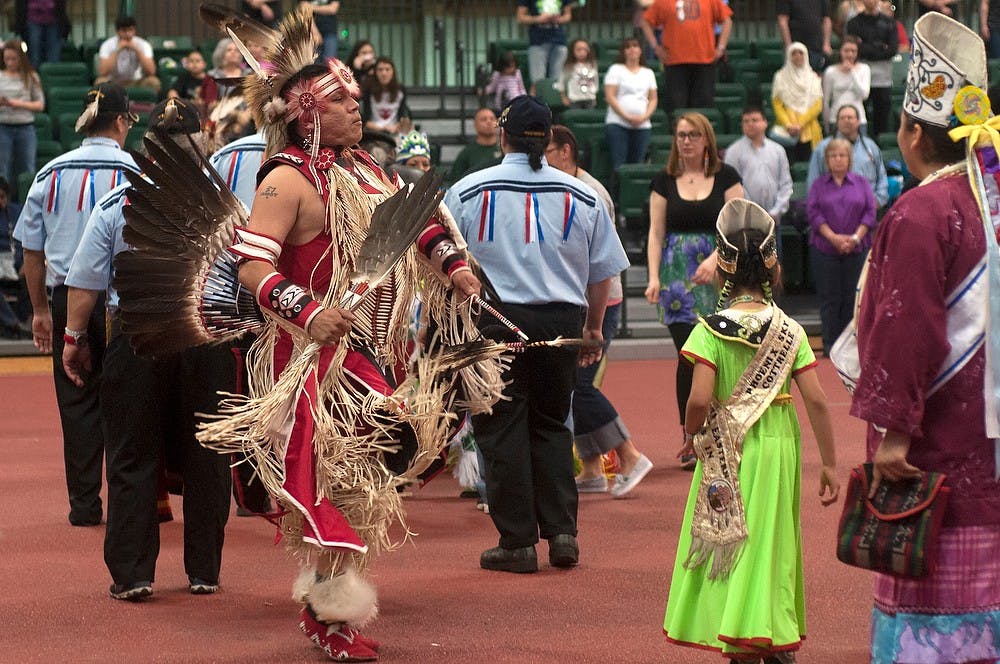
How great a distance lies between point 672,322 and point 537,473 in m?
2.42

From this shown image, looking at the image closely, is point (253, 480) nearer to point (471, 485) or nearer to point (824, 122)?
point (471, 485)

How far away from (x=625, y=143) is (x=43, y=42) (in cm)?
682

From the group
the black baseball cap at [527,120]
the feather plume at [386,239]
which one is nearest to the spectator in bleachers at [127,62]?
the black baseball cap at [527,120]

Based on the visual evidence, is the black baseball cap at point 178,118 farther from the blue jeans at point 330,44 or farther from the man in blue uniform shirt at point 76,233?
the blue jeans at point 330,44

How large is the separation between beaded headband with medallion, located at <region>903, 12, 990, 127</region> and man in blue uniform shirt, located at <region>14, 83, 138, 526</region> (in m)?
4.20

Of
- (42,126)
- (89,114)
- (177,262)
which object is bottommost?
(42,126)

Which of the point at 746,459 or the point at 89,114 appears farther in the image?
the point at 89,114

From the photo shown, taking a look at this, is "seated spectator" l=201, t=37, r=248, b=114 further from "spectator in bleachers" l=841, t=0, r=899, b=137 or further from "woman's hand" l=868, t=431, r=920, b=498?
"woman's hand" l=868, t=431, r=920, b=498

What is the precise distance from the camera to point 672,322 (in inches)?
332

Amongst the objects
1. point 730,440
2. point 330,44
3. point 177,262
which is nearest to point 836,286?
point 330,44

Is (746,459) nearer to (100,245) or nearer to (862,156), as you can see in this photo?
(100,245)

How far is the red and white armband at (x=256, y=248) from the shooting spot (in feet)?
15.0

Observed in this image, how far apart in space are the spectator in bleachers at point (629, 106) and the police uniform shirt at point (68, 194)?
8.36 meters

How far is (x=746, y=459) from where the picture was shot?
452 cm
